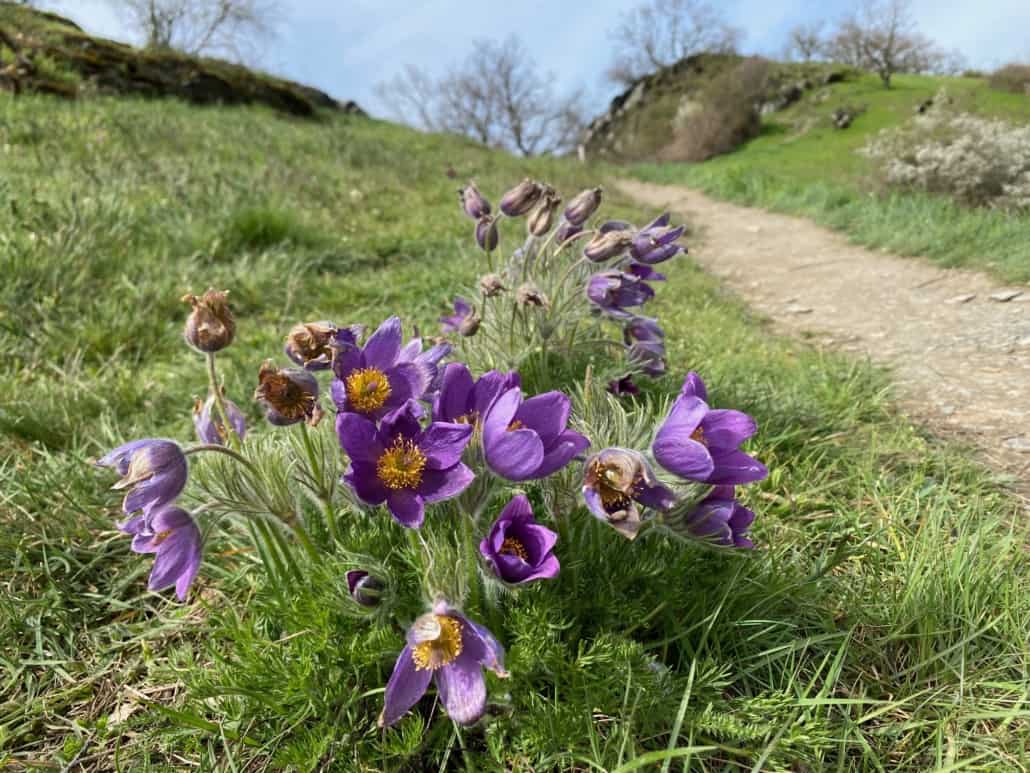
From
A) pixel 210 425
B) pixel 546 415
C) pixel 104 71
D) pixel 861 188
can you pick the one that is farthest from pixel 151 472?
pixel 104 71

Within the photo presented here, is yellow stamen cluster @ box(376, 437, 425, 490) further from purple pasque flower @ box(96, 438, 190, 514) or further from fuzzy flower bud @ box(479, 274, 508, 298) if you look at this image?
fuzzy flower bud @ box(479, 274, 508, 298)

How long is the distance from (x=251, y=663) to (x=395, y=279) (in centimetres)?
353

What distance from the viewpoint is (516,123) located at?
44.4 m

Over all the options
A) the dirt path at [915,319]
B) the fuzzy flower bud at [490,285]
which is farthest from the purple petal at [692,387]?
the dirt path at [915,319]

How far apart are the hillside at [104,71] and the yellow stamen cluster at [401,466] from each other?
7984 millimetres

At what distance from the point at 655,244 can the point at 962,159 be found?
6621 mm

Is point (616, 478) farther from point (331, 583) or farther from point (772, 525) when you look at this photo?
point (772, 525)

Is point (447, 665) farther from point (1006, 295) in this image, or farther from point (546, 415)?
point (1006, 295)

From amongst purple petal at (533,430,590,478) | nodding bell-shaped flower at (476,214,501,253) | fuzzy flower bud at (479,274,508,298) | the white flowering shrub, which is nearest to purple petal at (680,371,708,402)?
purple petal at (533,430,590,478)

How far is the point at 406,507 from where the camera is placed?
0.99 meters

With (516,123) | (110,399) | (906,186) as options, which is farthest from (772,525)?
(516,123)

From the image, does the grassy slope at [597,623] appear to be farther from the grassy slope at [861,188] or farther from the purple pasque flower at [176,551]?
the grassy slope at [861,188]

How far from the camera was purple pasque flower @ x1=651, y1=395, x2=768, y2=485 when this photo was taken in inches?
39.8

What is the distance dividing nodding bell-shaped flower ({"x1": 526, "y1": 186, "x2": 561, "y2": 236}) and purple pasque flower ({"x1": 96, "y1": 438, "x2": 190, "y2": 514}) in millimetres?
1208
